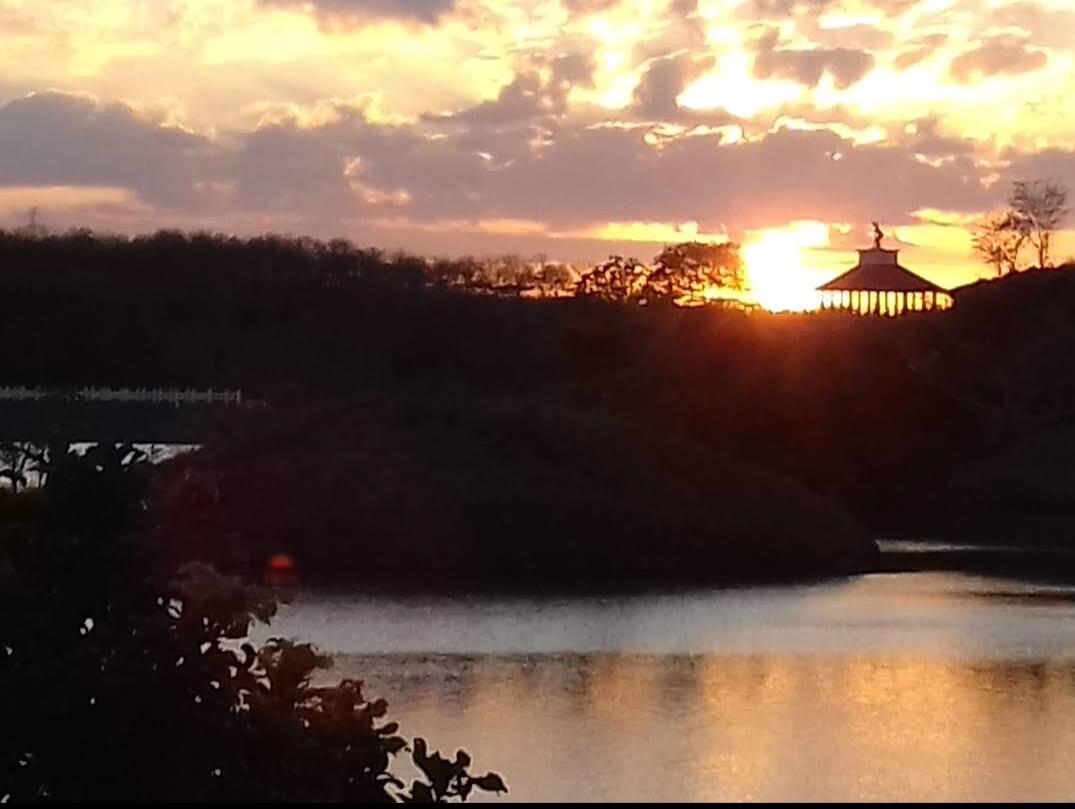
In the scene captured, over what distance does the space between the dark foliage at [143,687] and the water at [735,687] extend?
35.7 ft

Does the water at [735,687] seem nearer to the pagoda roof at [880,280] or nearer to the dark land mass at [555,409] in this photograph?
the dark land mass at [555,409]

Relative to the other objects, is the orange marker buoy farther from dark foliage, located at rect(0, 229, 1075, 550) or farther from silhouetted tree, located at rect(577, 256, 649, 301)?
silhouetted tree, located at rect(577, 256, 649, 301)

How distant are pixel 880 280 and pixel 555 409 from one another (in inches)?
1311

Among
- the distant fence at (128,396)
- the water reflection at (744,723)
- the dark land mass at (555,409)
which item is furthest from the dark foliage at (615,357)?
the water reflection at (744,723)

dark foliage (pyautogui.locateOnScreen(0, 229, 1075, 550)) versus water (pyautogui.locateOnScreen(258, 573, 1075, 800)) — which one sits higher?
dark foliage (pyautogui.locateOnScreen(0, 229, 1075, 550))

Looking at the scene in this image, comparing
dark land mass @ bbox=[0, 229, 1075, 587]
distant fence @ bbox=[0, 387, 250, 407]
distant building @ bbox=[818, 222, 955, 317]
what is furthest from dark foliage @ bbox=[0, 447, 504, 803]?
distant building @ bbox=[818, 222, 955, 317]

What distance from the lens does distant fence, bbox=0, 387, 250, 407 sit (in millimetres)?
53938

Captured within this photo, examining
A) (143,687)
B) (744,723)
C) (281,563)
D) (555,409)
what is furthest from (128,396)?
(143,687)

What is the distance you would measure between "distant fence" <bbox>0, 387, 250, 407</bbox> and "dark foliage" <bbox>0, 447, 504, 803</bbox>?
46690 mm

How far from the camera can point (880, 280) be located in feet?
270

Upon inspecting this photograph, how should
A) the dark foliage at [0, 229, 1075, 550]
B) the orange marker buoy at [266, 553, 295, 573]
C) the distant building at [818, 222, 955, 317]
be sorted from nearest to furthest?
the orange marker buoy at [266, 553, 295, 573], the dark foliage at [0, 229, 1075, 550], the distant building at [818, 222, 955, 317]

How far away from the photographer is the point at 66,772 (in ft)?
19.4

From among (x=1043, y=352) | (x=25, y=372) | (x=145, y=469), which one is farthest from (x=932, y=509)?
(x=145, y=469)

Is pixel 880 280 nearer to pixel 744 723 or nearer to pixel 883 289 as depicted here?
pixel 883 289
